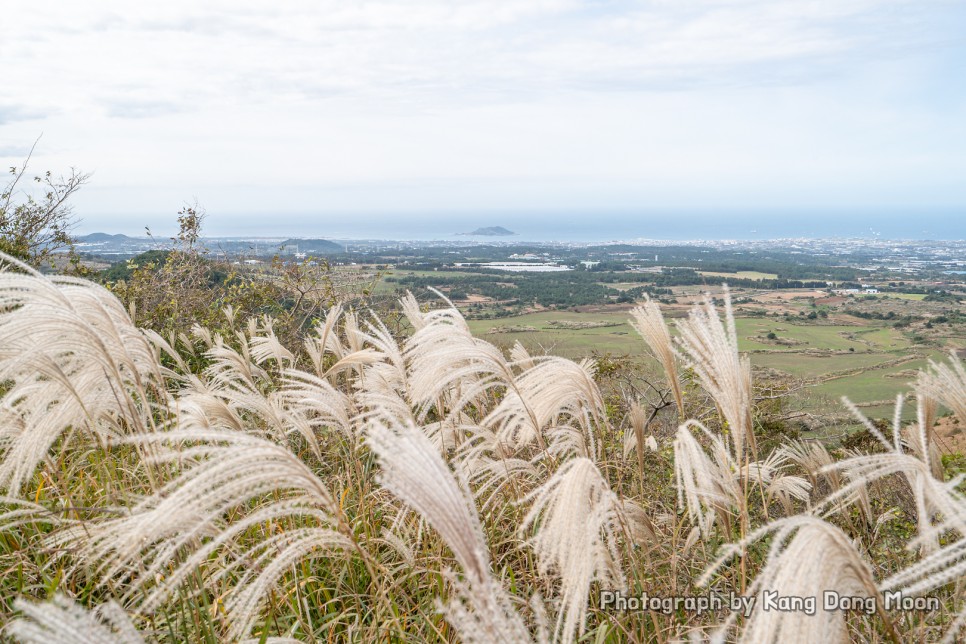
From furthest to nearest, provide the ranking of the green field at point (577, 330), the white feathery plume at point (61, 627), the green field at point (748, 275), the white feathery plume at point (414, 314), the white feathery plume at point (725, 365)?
the green field at point (748, 275) < the green field at point (577, 330) < the white feathery plume at point (414, 314) < the white feathery plume at point (725, 365) < the white feathery plume at point (61, 627)

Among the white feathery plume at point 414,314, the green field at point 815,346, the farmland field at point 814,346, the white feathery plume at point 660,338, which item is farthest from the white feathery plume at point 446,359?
the farmland field at point 814,346

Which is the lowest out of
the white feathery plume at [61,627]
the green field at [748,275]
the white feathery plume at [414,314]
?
the green field at [748,275]

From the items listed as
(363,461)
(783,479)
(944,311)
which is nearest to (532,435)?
(783,479)

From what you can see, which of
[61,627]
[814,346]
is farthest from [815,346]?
[61,627]

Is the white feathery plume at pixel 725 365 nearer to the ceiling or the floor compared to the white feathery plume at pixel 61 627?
nearer to the ceiling

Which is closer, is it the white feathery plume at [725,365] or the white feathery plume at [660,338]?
the white feathery plume at [725,365]

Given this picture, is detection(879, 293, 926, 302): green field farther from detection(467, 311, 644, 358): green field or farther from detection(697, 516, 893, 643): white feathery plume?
detection(697, 516, 893, 643): white feathery plume

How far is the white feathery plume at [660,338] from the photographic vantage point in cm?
235

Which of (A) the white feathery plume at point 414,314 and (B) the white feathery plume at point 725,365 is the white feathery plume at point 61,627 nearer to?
(B) the white feathery plume at point 725,365

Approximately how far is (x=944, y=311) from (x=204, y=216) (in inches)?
1589

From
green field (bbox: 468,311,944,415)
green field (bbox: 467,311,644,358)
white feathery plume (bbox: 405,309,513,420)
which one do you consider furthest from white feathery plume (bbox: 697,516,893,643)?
green field (bbox: 467,311,644,358)

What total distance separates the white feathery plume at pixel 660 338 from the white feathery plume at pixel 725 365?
225 mm

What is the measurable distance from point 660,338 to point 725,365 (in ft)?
1.78

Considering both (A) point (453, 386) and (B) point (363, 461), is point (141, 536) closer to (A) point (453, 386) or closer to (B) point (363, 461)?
(A) point (453, 386)
